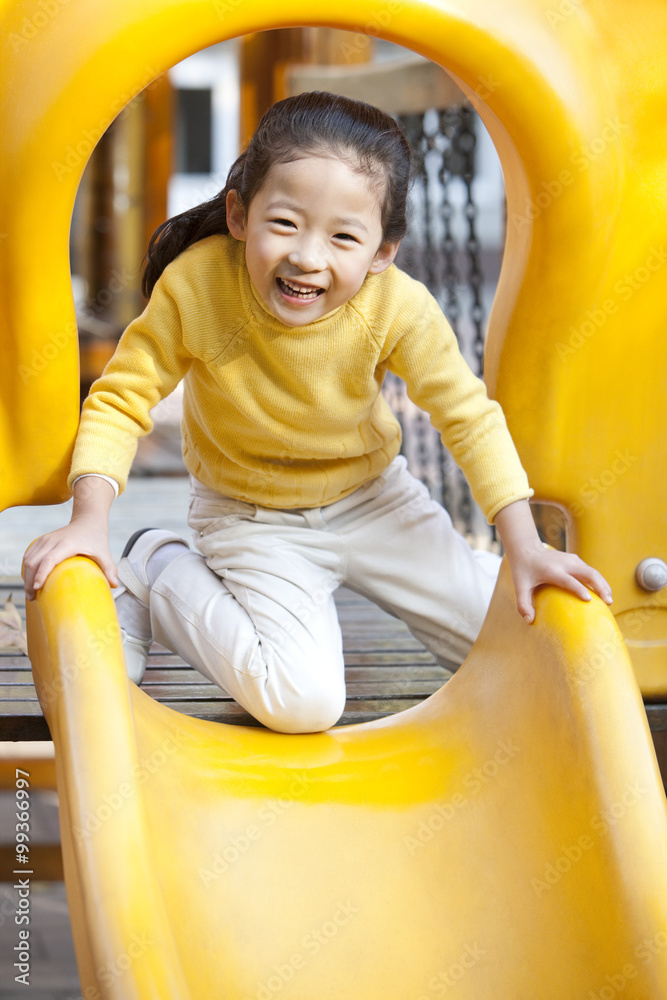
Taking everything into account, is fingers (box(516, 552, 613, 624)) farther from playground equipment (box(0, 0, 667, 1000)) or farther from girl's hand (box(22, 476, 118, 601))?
girl's hand (box(22, 476, 118, 601))

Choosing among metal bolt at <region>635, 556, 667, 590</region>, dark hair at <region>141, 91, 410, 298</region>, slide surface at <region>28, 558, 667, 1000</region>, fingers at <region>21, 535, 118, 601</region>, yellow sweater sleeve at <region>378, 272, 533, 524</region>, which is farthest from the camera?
→ metal bolt at <region>635, 556, 667, 590</region>

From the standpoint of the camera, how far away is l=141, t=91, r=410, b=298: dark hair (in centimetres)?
121

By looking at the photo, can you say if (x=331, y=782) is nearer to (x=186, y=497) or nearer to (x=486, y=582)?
(x=486, y=582)

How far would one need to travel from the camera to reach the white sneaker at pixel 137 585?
1448 mm

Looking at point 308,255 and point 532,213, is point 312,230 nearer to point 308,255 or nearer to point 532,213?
point 308,255

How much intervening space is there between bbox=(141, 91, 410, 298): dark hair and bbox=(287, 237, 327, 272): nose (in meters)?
0.10

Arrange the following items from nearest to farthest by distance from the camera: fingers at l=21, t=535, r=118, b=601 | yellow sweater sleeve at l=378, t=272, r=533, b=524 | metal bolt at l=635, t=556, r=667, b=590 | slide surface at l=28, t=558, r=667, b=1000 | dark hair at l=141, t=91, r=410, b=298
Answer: slide surface at l=28, t=558, r=667, b=1000
fingers at l=21, t=535, r=118, b=601
dark hair at l=141, t=91, r=410, b=298
yellow sweater sleeve at l=378, t=272, r=533, b=524
metal bolt at l=635, t=556, r=667, b=590

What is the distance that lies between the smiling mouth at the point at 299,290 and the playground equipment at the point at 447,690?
0.82 ft

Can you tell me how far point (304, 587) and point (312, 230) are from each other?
465 mm

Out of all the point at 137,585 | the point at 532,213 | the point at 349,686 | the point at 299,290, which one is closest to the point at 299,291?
the point at 299,290

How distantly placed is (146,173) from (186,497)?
3786 millimetres

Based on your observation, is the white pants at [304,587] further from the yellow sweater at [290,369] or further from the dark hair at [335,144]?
the dark hair at [335,144]

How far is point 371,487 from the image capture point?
1521 millimetres

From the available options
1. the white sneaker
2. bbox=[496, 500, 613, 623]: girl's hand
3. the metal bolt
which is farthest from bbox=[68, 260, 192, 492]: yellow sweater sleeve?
the metal bolt
